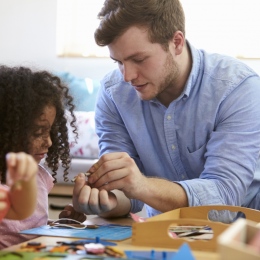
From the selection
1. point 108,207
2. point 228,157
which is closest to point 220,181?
point 228,157

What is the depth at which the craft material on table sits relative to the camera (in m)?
1.14

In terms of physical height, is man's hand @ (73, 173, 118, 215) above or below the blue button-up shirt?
below

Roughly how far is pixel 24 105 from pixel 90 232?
439mm

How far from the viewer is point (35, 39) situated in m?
4.12

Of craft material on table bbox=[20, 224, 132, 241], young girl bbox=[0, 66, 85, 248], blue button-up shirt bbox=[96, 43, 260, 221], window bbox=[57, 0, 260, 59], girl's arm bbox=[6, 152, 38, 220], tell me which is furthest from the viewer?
window bbox=[57, 0, 260, 59]

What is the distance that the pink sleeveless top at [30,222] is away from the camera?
53.8 inches

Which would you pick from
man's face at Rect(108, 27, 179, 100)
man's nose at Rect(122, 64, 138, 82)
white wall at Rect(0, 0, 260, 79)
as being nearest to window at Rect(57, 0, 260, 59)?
white wall at Rect(0, 0, 260, 79)

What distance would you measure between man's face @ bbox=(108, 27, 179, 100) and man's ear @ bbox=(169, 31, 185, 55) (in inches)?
1.3

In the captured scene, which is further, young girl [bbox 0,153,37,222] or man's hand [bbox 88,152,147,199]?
man's hand [bbox 88,152,147,199]

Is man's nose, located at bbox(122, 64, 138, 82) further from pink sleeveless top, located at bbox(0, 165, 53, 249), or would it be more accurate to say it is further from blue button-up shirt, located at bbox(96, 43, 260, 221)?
pink sleeveless top, located at bbox(0, 165, 53, 249)

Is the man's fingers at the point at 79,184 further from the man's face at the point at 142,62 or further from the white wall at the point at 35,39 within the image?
the white wall at the point at 35,39

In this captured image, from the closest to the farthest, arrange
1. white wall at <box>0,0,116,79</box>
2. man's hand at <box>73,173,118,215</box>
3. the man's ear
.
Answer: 1. man's hand at <box>73,173,118,215</box>
2. the man's ear
3. white wall at <box>0,0,116,79</box>

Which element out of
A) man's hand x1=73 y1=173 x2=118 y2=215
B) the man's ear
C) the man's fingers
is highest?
the man's ear

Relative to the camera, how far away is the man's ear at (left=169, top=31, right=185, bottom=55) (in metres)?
1.76
